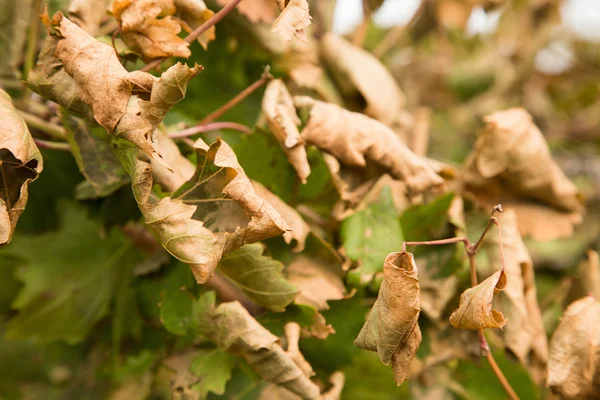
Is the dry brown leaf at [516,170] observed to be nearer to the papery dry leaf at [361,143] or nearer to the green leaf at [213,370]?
the papery dry leaf at [361,143]

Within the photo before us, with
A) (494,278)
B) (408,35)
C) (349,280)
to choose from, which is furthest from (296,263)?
(408,35)

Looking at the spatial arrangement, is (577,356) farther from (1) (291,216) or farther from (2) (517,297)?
(1) (291,216)

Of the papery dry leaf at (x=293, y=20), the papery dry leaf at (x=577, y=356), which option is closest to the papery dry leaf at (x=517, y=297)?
the papery dry leaf at (x=577, y=356)

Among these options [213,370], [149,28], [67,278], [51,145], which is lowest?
[67,278]

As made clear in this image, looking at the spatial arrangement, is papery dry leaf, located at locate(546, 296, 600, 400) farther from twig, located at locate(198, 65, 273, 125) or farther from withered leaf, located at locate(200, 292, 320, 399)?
twig, located at locate(198, 65, 273, 125)


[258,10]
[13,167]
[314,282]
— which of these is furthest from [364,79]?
[13,167]
